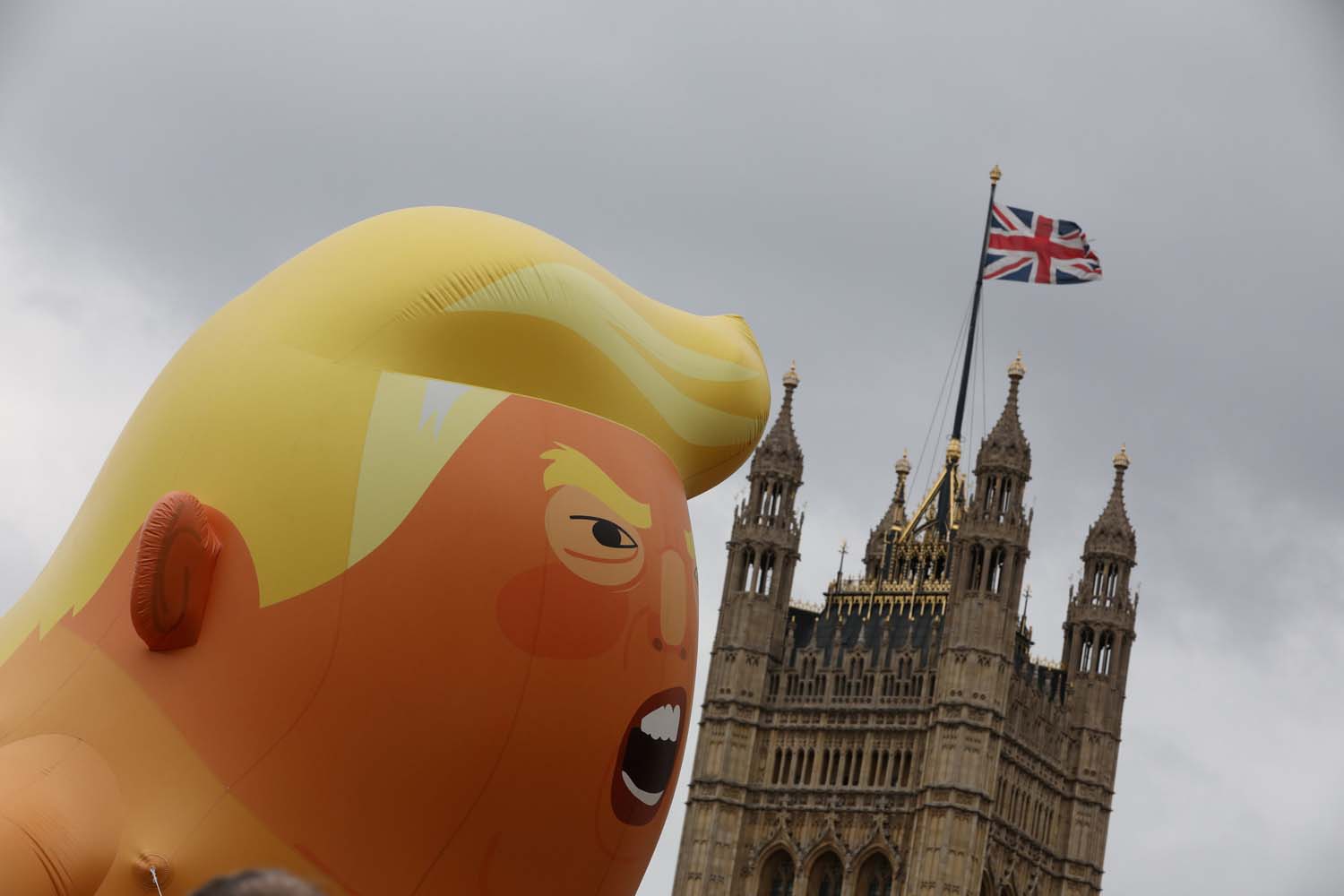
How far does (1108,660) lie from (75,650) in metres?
66.6

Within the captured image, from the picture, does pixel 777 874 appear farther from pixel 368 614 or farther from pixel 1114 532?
pixel 368 614

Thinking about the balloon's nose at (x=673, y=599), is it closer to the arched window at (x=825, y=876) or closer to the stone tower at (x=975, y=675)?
the stone tower at (x=975, y=675)

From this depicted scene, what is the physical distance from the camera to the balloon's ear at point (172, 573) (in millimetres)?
17891

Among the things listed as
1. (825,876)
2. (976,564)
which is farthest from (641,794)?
(825,876)

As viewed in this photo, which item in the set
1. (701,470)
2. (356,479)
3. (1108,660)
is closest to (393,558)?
(356,479)

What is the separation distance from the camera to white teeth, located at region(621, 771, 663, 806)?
19.1m

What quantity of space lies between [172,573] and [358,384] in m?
2.06

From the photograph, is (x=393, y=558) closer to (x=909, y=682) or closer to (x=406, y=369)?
(x=406, y=369)

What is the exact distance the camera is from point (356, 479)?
18.3 m

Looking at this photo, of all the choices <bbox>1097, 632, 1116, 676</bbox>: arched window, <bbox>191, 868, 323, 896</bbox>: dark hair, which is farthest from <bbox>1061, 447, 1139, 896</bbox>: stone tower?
<bbox>191, 868, 323, 896</bbox>: dark hair

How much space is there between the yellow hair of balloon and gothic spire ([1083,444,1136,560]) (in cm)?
6312

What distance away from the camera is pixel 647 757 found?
1925 cm

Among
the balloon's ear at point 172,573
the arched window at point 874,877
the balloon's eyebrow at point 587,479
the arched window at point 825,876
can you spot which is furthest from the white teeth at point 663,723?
the arched window at point 825,876

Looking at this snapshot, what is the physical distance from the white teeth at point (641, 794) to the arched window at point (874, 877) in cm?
5854
